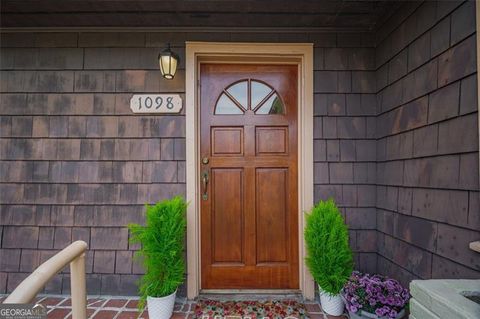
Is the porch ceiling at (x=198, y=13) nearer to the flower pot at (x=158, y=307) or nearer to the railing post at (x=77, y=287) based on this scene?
the railing post at (x=77, y=287)

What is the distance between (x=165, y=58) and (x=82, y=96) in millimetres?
764

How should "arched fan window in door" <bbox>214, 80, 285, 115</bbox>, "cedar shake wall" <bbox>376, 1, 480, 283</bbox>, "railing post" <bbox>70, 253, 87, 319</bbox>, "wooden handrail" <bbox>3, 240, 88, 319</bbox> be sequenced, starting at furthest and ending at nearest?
"arched fan window in door" <bbox>214, 80, 285, 115</bbox> < "cedar shake wall" <bbox>376, 1, 480, 283</bbox> < "railing post" <bbox>70, 253, 87, 319</bbox> < "wooden handrail" <bbox>3, 240, 88, 319</bbox>

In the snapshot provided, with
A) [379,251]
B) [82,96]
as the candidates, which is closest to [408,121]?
[379,251]

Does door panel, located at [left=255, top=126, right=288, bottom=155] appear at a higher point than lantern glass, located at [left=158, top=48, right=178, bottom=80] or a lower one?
lower

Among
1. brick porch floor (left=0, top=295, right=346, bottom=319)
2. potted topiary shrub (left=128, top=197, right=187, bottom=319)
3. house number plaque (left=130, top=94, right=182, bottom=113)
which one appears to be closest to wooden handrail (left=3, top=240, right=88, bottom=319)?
potted topiary shrub (left=128, top=197, right=187, bottom=319)

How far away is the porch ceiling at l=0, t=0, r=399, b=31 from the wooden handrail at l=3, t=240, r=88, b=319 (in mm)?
1663

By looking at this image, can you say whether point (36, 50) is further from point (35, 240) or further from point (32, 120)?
point (35, 240)

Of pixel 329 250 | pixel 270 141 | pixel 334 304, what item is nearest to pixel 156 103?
pixel 270 141

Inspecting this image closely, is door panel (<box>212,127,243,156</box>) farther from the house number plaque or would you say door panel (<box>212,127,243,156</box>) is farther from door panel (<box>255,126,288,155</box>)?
the house number plaque

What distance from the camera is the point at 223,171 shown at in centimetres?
221

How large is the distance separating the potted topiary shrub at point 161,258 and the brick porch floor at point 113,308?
0.39 feet

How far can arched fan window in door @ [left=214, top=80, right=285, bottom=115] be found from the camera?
2239mm

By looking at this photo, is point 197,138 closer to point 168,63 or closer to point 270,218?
point 168,63

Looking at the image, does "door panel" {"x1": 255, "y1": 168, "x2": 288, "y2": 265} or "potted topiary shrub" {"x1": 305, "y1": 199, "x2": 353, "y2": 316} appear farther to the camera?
"door panel" {"x1": 255, "y1": 168, "x2": 288, "y2": 265}
